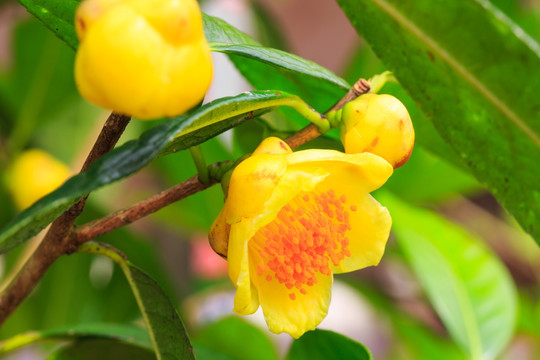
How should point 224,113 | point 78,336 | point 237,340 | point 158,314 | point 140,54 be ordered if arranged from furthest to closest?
point 237,340 → point 78,336 → point 158,314 → point 224,113 → point 140,54

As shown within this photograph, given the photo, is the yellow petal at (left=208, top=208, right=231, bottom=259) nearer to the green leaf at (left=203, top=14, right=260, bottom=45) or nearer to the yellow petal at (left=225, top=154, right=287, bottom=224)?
→ the yellow petal at (left=225, top=154, right=287, bottom=224)

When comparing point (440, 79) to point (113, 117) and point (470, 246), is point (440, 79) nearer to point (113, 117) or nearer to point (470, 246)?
point (113, 117)

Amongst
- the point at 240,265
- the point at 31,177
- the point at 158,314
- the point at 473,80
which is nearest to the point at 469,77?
the point at 473,80

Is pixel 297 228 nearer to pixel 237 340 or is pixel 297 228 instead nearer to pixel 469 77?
pixel 469 77

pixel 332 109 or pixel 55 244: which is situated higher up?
pixel 332 109

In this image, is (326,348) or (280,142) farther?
(326,348)

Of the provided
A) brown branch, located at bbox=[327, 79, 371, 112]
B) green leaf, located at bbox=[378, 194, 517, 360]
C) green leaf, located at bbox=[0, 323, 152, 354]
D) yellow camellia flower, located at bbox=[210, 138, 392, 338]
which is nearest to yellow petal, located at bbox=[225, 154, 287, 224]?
yellow camellia flower, located at bbox=[210, 138, 392, 338]

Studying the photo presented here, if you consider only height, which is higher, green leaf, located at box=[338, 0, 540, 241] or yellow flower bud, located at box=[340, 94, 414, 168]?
green leaf, located at box=[338, 0, 540, 241]

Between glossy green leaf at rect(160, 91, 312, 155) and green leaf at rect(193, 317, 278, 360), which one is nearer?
glossy green leaf at rect(160, 91, 312, 155)
